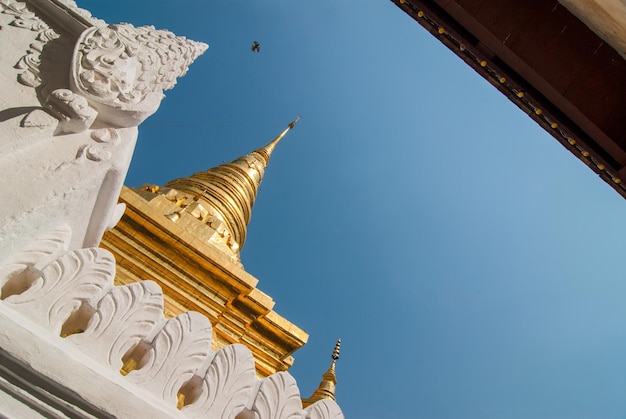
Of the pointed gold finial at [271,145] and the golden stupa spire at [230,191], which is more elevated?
the pointed gold finial at [271,145]

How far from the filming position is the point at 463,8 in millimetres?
3549

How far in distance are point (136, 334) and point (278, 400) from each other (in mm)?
696

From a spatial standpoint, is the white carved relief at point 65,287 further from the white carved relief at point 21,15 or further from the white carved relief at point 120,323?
the white carved relief at point 21,15

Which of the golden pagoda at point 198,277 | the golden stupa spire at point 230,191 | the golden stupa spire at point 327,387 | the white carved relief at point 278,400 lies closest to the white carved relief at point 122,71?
the white carved relief at point 278,400

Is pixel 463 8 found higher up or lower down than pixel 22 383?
higher up

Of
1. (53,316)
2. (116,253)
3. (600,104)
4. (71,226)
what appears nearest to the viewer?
(53,316)

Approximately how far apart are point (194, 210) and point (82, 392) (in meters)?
7.18

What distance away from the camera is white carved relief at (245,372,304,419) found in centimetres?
221

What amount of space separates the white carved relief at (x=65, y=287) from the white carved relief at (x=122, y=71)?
2.36 feet

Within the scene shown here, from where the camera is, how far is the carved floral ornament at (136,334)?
1918 millimetres

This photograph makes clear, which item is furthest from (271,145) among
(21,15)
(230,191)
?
(21,15)

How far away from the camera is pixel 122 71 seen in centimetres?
257

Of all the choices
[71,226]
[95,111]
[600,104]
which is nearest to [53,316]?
[71,226]

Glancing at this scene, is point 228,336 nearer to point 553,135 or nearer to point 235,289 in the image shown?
point 235,289
